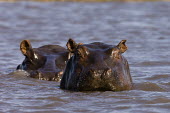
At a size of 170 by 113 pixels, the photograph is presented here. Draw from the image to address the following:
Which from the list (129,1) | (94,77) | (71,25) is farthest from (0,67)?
(129,1)

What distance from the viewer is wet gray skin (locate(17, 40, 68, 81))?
31.1 ft

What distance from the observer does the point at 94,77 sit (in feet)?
23.9

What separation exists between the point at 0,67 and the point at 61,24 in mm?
11709

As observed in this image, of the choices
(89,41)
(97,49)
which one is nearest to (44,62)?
(97,49)

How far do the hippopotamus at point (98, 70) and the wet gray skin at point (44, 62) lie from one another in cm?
157

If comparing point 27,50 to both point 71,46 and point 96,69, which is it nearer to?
point 71,46

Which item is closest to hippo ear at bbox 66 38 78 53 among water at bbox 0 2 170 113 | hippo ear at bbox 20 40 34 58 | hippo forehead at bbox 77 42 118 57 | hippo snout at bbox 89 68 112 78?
hippo forehead at bbox 77 42 118 57

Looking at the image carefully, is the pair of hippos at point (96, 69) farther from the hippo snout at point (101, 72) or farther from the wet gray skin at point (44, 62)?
the wet gray skin at point (44, 62)

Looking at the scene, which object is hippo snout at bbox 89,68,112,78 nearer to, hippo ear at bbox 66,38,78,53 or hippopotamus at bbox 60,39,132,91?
hippopotamus at bbox 60,39,132,91

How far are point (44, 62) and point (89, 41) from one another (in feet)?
24.1

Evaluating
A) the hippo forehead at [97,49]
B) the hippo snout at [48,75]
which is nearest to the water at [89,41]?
the hippo snout at [48,75]

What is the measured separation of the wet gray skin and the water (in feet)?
0.62

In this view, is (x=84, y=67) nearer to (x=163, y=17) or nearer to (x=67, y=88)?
(x=67, y=88)

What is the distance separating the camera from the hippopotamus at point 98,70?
24.0 feet
